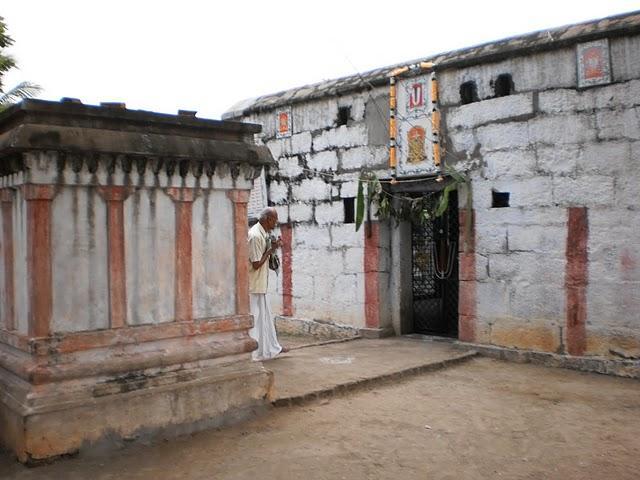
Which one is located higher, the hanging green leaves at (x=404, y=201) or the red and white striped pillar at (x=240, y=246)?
the hanging green leaves at (x=404, y=201)

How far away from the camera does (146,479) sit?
388cm

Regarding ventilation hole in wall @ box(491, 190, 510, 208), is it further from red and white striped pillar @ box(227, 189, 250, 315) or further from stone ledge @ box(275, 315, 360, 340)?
red and white striped pillar @ box(227, 189, 250, 315)

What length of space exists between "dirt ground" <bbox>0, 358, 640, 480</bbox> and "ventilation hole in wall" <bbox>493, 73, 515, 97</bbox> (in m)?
3.41

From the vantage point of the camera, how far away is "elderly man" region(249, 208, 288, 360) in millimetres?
6741

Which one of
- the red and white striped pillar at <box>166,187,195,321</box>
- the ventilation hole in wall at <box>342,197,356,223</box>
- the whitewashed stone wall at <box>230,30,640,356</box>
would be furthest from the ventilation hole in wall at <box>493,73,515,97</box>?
the red and white striped pillar at <box>166,187,195,321</box>

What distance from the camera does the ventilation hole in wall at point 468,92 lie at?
7535mm

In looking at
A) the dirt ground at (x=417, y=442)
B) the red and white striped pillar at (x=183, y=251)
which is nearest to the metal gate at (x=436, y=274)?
the dirt ground at (x=417, y=442)

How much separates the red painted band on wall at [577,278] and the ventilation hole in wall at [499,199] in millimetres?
791

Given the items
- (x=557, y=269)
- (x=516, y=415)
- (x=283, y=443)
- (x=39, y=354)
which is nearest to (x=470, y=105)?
(x=557, y=269)

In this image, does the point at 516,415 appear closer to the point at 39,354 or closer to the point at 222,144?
the point at 222,144

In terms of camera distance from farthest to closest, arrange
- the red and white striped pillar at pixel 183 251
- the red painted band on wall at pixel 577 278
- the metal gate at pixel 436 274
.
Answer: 1. the metal gate at pixel 436 274
2. the red painted band on wall at pixel 577 278
3. the red and white striped pillar at pixel 183 251

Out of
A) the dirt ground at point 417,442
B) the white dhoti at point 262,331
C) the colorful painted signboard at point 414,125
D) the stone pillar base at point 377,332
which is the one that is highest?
the colorful painted signboard at point 414,125

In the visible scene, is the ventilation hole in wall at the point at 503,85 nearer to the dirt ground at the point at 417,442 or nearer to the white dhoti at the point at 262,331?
the dirt ground at the point at 417,442

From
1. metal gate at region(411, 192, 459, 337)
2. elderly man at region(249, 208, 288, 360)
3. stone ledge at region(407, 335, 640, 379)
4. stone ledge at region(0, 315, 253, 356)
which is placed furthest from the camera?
metal gate at region(411, 192, 459, 337)
